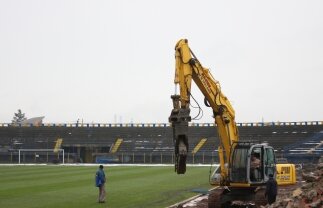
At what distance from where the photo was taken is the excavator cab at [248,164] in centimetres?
1670

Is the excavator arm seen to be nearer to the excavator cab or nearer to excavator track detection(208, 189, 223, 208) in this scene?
the excavator cab

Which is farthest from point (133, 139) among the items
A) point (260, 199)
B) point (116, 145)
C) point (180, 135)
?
point (180, 135)

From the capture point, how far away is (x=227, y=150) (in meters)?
18.0

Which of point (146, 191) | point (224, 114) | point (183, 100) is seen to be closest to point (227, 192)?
point (224, 114)

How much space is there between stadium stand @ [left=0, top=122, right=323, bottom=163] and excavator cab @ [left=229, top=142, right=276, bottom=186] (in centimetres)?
4355

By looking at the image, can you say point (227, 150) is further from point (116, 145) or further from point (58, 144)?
point (58, 144)

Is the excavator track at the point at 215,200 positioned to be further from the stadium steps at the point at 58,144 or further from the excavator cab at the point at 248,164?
the stadium steps at the point at 58,144

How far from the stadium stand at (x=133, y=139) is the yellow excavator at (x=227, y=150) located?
4309cm

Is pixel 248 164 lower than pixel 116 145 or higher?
higher

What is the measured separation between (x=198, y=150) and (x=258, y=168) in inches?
2006

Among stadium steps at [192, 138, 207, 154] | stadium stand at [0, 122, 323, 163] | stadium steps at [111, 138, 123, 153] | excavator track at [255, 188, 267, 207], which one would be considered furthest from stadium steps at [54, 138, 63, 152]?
excavator track at [255, 188, 267, 207]

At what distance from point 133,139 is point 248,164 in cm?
5897

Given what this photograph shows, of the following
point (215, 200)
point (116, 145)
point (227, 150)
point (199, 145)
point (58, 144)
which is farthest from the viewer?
point (58, 144)

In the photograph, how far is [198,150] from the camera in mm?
68000
